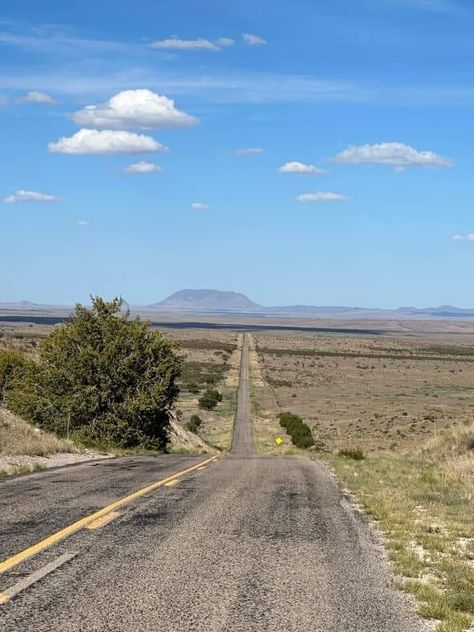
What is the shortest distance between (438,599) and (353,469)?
13.5m

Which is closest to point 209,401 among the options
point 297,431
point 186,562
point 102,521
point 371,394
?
point 297,431

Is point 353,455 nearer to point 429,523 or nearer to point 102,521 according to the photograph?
point 429,523

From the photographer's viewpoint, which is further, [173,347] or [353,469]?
[173,347]

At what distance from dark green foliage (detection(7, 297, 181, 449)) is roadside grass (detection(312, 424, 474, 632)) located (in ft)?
39.4

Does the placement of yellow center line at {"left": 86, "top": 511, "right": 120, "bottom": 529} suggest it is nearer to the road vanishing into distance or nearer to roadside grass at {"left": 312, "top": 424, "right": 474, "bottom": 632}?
the road vanishing into distance

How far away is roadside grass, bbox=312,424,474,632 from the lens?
21.9 ft

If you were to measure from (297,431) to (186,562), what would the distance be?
166 ft

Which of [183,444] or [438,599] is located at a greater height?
[438,599]

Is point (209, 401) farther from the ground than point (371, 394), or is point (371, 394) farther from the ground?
point (209, 401)

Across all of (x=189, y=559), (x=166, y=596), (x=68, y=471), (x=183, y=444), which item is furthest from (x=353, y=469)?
(x=183, y=444)

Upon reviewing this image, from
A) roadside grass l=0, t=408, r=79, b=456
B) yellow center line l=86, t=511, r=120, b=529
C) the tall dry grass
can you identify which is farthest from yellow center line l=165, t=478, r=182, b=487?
the tall dry grass

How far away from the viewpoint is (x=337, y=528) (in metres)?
10.0

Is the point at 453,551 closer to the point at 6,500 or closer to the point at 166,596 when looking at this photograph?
the point at 166,596

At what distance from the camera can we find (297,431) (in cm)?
5722
